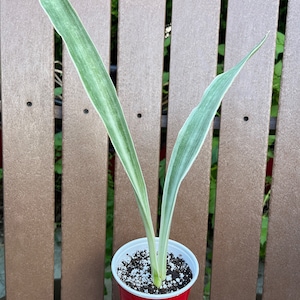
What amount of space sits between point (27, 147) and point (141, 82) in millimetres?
322

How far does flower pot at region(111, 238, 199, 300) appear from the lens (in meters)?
0.86

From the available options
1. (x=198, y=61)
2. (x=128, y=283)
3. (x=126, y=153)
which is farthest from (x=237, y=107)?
(x=128, y=283)

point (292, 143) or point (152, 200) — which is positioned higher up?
point (292, 143)

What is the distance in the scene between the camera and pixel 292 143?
3.57ft

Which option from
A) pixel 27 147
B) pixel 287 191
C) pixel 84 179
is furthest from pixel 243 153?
pixel 27 147

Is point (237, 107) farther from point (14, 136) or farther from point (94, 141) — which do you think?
point (14, 136)

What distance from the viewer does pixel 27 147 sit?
1.09 meters

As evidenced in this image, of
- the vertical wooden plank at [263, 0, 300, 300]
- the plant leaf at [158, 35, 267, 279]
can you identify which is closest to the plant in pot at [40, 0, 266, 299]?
the plant leaf at [158, 35, 267, 279]

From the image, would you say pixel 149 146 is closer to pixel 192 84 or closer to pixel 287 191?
pixel 192 84

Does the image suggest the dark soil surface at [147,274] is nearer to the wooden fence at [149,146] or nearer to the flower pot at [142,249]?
the flower pot at [142,249]

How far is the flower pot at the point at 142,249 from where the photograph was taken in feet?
2.81

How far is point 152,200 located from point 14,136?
0.38 metres

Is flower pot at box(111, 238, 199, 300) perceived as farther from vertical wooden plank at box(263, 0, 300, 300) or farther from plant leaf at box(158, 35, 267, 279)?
vertical wooden plank at box(263, 0, 300, 300)

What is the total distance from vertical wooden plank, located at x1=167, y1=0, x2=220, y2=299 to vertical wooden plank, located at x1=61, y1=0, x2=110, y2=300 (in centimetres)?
17
